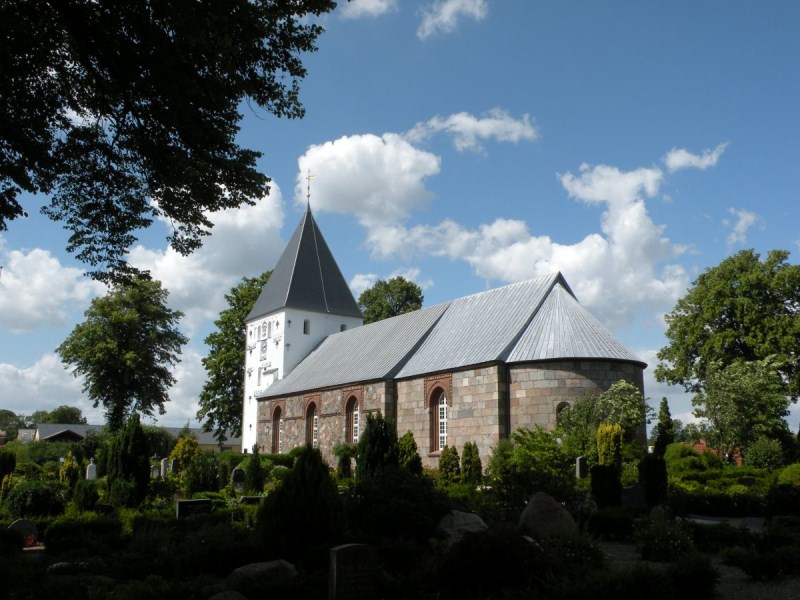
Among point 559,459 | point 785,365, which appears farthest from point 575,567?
point 785,365

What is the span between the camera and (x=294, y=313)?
35.8 m

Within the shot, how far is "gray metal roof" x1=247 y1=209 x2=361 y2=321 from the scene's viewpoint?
119ft

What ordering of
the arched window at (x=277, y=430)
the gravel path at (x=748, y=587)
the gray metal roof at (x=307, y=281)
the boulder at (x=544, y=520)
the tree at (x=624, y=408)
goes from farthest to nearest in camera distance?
the gray metal roof at (x=307, y=281), the arched window at (x=277, y=430), the tree at (x=624, y=408), the boulder at (x=544, y=520), the gravel path at (x=748, y=587)

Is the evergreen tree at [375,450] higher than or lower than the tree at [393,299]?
lower

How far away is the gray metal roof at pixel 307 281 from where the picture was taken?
36156 millimetres

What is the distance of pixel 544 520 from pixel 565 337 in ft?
41.3

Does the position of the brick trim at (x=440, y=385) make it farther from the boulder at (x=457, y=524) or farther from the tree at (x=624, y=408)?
the boulder at (x=457, y=524)

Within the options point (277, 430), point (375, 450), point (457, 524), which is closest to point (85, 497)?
point (375, 450)

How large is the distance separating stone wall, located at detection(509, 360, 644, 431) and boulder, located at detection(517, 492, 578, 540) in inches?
436

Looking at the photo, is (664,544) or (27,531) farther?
(27,531)

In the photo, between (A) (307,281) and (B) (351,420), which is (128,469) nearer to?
(B) (351,420)

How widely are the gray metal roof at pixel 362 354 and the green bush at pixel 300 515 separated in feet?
54.5

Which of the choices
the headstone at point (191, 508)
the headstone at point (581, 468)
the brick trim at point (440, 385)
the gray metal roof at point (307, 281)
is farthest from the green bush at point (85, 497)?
the gray metal roof at point (307, 281)

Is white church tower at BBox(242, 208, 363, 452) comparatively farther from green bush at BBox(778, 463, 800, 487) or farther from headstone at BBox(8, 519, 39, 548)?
green bush at BBox(778, 463, 800, 487)
